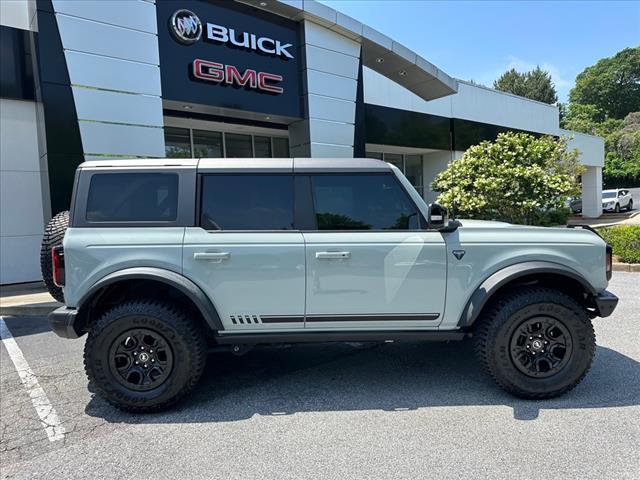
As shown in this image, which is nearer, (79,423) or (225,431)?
(225,431)

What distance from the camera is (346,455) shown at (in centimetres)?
280

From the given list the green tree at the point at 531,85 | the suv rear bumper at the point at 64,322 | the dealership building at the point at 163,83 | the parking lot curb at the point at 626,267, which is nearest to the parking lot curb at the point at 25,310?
the dealership building at the point at 163,83

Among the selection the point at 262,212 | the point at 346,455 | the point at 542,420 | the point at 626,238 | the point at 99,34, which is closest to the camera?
the point at 346,455

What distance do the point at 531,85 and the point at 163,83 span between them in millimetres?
64884

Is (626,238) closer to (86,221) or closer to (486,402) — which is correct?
(486,402)

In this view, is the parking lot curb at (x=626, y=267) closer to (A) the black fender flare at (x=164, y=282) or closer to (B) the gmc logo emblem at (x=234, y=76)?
(B) the gmc logo emblem at (x=234, y=76)

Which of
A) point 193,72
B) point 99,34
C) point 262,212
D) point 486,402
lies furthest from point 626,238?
point 99,34

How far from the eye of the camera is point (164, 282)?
337cm

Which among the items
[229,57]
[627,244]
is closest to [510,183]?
[627,244]

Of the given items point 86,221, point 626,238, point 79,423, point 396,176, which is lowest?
point 79,423

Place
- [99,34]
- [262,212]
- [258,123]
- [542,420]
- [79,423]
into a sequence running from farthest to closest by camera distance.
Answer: [258,123] < [99,34] < [262,212] < [79,423] < [542,420]

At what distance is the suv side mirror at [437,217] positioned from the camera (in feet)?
11.3

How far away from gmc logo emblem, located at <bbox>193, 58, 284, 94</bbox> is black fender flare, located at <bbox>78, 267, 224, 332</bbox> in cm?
728

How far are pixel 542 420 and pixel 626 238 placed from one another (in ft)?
26.2
